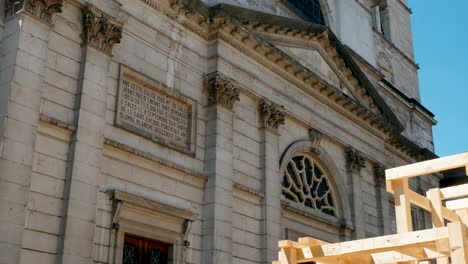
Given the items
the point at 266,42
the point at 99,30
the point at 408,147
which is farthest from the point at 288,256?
the point at 408,147

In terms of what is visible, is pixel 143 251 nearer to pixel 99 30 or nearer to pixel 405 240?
pixel 99 30

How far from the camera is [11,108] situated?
39.9 ft

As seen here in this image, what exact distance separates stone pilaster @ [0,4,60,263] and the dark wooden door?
8.36ft

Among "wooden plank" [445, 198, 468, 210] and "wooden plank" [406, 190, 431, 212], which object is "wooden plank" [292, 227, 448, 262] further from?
"wooden plank" [445, 198, 468, 210]

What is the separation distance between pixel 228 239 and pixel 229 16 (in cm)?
636

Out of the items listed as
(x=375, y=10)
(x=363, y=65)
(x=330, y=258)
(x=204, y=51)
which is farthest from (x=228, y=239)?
(x=375, y=10)

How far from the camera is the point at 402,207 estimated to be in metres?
8.15

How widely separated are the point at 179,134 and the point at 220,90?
6.10 ft

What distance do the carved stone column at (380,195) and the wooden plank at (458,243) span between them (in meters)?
16.5

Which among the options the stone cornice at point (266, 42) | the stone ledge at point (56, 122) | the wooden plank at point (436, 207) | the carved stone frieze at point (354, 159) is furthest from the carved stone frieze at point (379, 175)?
the wooden plank at point (436, 207)

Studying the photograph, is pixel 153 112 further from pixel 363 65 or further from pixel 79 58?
pixel 363 65

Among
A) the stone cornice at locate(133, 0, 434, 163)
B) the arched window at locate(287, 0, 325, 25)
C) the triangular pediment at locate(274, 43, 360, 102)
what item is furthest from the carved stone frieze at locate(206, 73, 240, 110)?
the arched window at locate(287, 0, 325, 25)

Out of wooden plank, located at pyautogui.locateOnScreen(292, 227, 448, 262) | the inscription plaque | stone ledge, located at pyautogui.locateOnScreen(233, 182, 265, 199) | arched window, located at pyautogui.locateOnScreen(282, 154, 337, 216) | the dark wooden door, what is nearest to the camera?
wooden plank, located at pyautogui.locateOnScreen(292, 227, 448, 262)

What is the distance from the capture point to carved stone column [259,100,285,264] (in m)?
17.4
